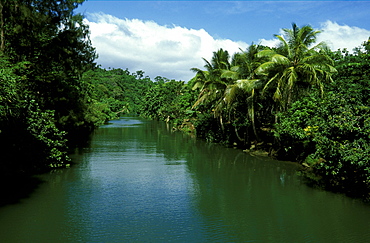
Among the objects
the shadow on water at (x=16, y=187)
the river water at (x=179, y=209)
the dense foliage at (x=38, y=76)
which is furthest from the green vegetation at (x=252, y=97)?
the river water at (x=179, y=209)

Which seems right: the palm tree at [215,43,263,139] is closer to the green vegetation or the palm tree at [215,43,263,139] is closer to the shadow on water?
the green vegetation

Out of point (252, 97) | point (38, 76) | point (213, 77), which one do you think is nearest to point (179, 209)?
point (38, 76)

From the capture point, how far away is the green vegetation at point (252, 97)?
1229 cm


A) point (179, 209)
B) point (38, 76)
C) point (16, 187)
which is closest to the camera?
point (179, 209)

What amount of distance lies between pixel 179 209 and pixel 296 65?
13491 mm

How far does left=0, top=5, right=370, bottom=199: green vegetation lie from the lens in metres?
12.3

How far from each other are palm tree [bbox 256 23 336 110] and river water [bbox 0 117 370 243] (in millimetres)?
5657

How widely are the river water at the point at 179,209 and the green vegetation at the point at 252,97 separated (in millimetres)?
1716

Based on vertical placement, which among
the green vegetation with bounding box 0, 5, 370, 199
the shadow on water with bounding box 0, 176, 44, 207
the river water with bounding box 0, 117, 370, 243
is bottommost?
the river water with bounding box 0, 117, 370, 243

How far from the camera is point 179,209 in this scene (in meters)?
11.1

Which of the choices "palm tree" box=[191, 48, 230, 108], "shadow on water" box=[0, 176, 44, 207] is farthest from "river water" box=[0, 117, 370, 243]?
"palm tree" box=[191, 48, 230, 108]

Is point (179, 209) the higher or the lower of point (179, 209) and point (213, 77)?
the lower

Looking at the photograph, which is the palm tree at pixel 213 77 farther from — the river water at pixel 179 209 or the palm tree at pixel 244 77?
the river water at pixel 179 209

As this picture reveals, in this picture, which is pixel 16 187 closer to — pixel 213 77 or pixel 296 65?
pixel 296 65
